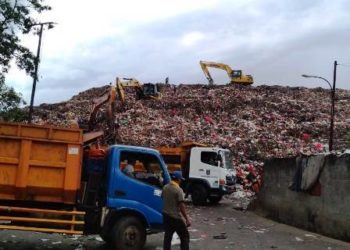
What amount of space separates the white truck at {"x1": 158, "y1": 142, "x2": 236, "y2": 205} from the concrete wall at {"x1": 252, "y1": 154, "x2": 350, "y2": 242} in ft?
9.11

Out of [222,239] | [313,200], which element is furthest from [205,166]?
[222,239]

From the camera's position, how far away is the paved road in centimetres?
1033

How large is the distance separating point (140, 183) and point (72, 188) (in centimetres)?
126

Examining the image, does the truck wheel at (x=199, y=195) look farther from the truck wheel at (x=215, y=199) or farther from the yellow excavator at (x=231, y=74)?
the yellow excavator at (x=231, y=74)

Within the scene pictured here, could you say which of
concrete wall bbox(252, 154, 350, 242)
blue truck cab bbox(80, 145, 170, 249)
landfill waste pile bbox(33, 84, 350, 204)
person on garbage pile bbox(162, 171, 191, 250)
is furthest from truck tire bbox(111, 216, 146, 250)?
landfill waste pile bbox(33, 84, 350, 204)

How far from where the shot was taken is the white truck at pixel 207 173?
19.8m

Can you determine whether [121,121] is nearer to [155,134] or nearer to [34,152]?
[155,134]

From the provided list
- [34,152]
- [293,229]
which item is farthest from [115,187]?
[293,229]

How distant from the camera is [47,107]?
4078 centimetres

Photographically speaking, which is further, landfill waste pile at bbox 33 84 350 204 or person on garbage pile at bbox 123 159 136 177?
landfill waste pile at bbox 33 84 350 204

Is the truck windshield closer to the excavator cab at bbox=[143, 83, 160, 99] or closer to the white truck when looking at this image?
Result: the white truck

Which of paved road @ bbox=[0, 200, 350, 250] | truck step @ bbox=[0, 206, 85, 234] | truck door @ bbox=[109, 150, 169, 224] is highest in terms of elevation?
truck door @ bbox=[109, 150, 169, 224]

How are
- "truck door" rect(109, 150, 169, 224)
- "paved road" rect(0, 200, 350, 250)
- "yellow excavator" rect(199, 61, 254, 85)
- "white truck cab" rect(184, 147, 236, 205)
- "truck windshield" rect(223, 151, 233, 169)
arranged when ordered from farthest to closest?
"yellow excavator" rect(199, 61, 254, 85) < "truck windshield" rect(223, 151, 233, 169) < "white truck cab" rect(184, 147, 236, 205) < "paved road" rect(0, 200, 350, 250) < "truck door" rect(109, 150, 169, 224)

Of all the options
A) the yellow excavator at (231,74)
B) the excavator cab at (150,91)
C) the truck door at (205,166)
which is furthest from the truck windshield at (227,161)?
the yellow excavator at (231,74)
